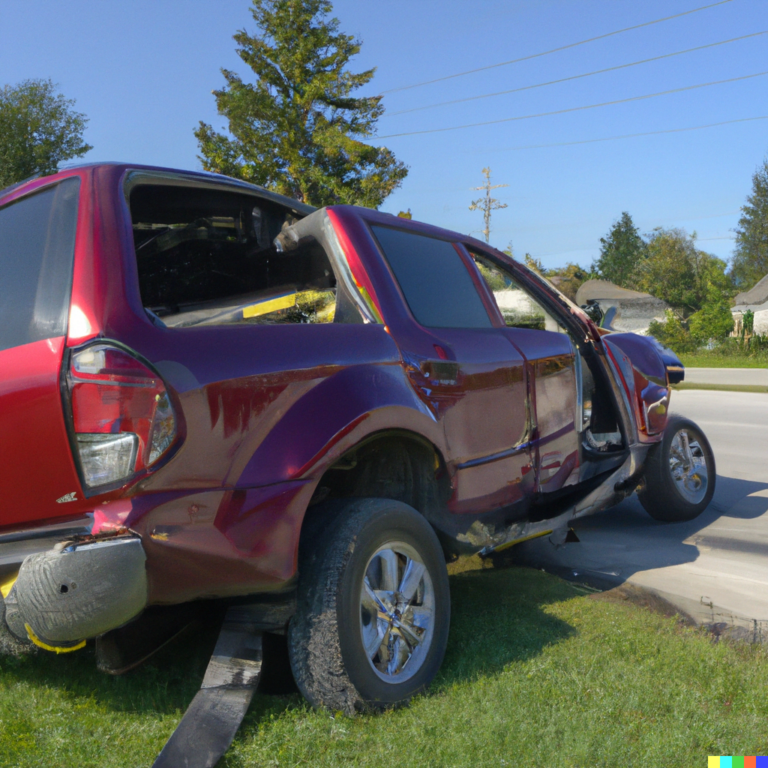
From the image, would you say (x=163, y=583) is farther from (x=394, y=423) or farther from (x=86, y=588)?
(x=394, y=423)

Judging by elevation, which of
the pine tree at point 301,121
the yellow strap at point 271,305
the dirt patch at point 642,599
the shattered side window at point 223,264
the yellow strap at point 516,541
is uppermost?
the pine tree at point 301,121

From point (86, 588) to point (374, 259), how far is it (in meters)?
1.90

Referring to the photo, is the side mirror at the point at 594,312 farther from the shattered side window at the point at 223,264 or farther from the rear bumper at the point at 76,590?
the rear bumper at the point at 76,590

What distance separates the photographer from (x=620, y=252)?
4272 inches

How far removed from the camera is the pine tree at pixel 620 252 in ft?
347

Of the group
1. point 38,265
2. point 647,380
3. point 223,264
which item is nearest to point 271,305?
point 223,264

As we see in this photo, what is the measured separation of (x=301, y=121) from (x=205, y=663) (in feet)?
86.7

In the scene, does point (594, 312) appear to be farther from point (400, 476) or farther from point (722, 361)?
point (722, 361)

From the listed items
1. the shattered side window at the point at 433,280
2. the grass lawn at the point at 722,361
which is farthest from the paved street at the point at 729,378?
the shattered side window at the point at 433,280

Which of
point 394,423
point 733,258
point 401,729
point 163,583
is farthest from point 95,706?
point 733,258

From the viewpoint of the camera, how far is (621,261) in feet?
352

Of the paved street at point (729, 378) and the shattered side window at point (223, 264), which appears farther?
the paved street at point (729, 378)

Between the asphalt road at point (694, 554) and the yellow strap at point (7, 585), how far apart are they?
3.12m

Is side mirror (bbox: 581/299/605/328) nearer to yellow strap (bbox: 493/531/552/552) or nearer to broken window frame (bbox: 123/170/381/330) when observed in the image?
yellow strap (bbox: 493/531/552/552)
